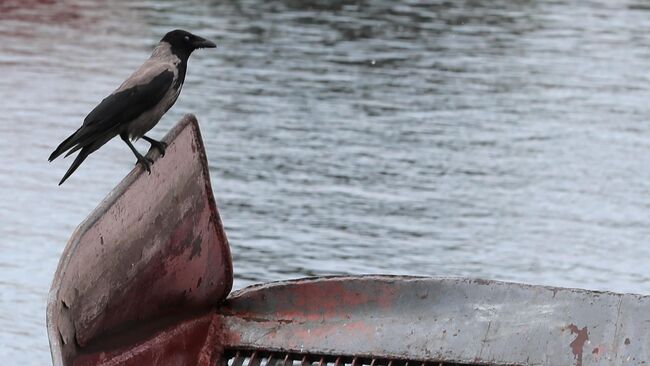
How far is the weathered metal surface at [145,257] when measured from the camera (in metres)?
6.04

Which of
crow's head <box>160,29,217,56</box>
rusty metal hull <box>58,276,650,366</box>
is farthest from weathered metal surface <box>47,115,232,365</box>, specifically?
crow's head <box>160,29,217,56</box>

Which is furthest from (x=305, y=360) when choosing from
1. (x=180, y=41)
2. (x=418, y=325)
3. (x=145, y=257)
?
(x=180, y=41)

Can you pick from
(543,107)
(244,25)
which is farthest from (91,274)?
(244,25)

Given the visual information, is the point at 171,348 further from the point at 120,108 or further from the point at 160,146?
the point at 120,108

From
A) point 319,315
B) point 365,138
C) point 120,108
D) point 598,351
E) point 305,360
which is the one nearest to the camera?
point 598,351

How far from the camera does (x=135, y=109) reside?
22.6 feet

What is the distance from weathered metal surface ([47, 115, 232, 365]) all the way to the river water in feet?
9.74

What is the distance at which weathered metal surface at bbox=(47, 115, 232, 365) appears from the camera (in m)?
6.04

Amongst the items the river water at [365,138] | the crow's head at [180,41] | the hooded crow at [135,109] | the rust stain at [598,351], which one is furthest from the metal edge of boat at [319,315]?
the river water at [365,138]

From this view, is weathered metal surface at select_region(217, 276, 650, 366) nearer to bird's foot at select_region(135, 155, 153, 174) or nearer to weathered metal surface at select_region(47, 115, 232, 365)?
weathered metal surface at select_region(47, 115, 232, 365)

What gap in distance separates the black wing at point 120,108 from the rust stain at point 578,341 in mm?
2096

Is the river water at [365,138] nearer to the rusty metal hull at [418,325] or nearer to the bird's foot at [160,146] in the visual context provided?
the rusty metal hull at [418,325]

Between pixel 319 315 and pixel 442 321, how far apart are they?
0.58 metres

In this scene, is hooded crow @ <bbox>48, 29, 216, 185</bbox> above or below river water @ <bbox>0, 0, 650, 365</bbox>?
above
